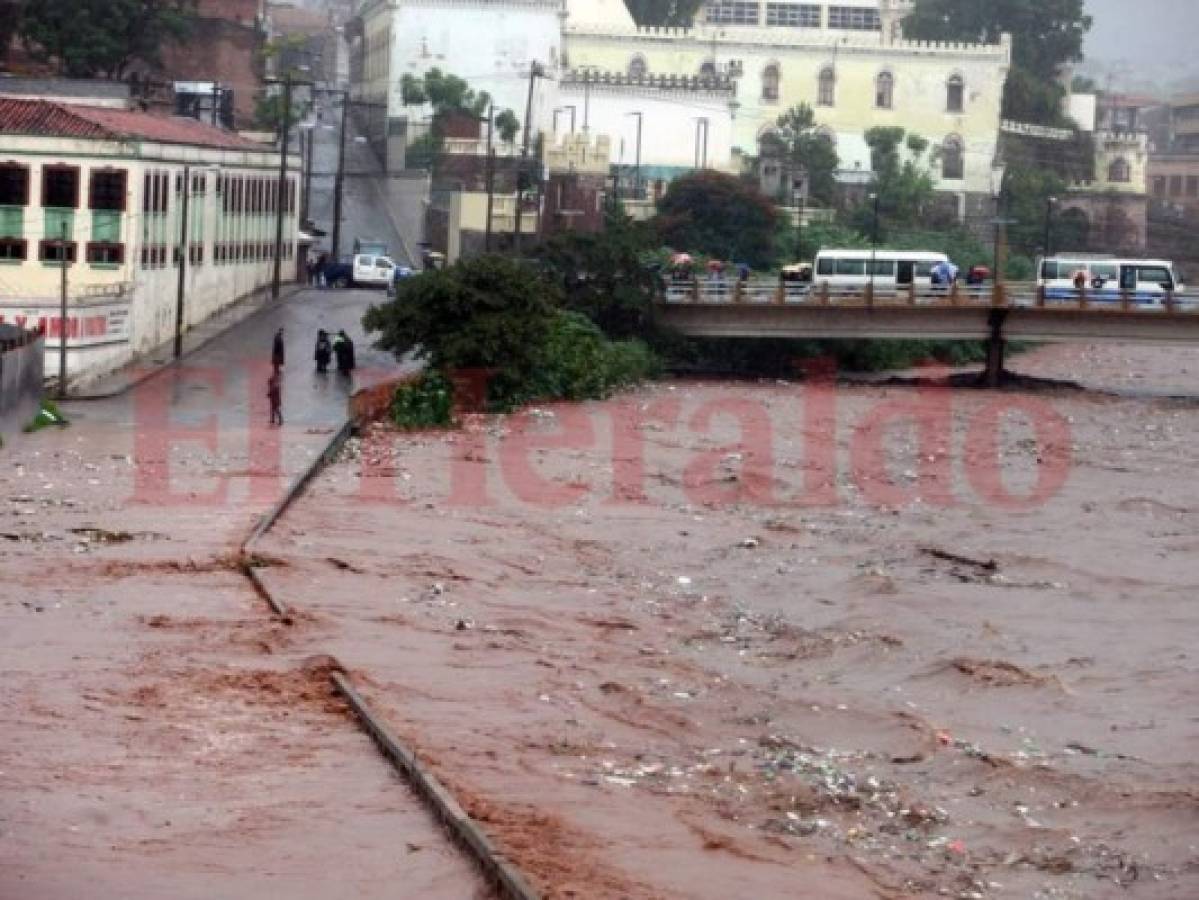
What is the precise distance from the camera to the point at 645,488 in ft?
128

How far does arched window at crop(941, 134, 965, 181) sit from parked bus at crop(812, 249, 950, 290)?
38.4 meters

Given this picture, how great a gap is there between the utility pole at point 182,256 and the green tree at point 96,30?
22352 mm

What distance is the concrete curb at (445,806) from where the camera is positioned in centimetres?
1441

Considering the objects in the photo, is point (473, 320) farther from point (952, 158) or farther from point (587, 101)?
point (952, 158)

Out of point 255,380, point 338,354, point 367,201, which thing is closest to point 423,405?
point 255,380

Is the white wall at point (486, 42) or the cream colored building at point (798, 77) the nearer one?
the white wall at point (486, 42)

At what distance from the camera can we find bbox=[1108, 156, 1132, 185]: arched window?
4235 inches

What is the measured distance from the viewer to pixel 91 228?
1905 inches

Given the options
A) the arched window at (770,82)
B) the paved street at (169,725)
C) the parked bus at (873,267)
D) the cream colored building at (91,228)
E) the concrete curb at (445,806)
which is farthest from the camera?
the arched window at (770,82)

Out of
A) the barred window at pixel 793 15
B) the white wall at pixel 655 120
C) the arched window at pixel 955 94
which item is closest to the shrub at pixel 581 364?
the white wall at pixel 655 120

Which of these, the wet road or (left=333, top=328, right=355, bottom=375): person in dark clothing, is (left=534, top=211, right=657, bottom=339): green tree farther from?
(left=333, top=328, right=355, bottom=375): person in dark clothing

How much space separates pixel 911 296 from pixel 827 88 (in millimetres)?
46713

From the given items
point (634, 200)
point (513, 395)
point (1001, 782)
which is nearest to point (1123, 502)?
point (513, 395)

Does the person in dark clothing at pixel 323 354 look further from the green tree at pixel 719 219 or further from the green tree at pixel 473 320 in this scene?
the green tree at pixel 719 219
